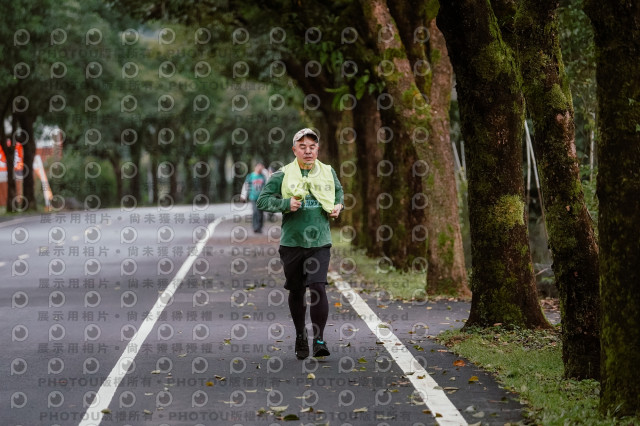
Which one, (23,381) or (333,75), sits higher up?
(333,75)

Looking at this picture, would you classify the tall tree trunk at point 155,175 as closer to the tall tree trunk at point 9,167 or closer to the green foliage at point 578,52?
the tall tree trunk at point 9,167

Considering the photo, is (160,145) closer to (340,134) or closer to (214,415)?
(340,134)

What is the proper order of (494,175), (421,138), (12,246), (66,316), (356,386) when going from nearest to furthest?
1. (356,386)
2. (494,175)
3. (66,316)
4. (421,138)
5. (12,246)

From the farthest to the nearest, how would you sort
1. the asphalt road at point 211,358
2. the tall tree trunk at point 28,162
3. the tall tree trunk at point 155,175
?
the tall tree trunk at point 155,175
the tall tree trunk at point 28,162
the asphalt road at point 211,358

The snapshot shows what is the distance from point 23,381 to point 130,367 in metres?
0.95

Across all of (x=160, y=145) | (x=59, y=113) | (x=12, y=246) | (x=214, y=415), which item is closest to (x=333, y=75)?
(x=12, y=246)

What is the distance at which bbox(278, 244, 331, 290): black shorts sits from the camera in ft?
36.4

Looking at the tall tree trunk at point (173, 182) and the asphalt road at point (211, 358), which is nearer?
the asphalt road at point (211, 358)

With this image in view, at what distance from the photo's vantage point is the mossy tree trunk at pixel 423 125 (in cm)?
1788

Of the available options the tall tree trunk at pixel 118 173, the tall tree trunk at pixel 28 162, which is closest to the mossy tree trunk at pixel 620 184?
the tall tree trunk at pixel 28 162

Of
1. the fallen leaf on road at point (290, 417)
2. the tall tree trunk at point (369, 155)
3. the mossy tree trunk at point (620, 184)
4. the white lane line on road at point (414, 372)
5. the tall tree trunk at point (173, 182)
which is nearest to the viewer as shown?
the mossy tree trunk at point (620, 184)

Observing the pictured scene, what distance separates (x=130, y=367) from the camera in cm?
1053

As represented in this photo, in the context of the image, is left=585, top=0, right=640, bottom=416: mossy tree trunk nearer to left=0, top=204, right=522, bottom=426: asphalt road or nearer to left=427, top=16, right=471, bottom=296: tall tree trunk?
left=0, top=204, right=522, bottom=426: asphalt road

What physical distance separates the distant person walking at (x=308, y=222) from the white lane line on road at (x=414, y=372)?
0.80 meters
